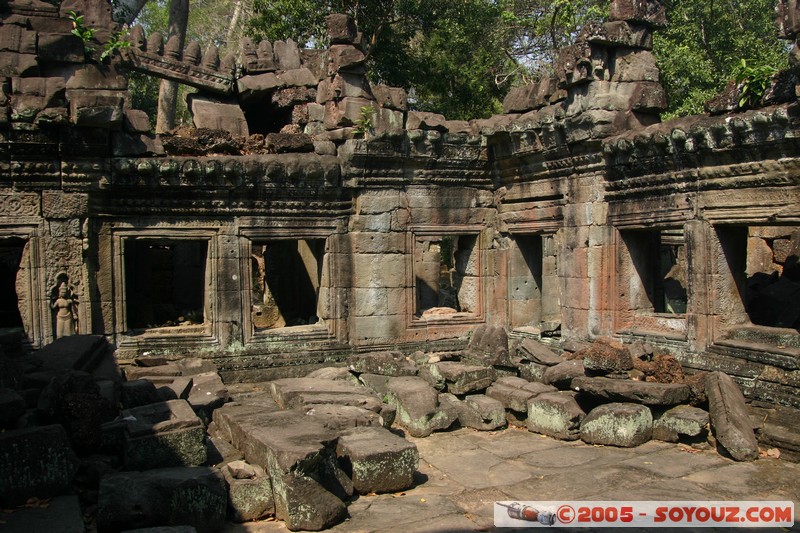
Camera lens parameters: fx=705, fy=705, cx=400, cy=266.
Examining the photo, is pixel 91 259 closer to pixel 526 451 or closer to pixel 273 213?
pixel 273 213

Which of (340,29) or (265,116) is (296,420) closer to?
(340,29)

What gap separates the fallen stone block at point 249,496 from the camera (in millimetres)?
5078

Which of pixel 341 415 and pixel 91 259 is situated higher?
pixel 91 259

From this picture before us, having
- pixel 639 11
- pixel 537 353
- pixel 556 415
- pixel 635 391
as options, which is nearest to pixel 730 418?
pixel 635 391

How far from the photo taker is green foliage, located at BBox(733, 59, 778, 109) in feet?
23.3

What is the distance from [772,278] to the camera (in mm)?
9914

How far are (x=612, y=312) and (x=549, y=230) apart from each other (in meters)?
1.54

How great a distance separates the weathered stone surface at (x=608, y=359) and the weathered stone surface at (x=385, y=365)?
215 centimetres

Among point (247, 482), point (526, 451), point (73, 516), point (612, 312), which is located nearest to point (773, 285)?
point (612, 312)

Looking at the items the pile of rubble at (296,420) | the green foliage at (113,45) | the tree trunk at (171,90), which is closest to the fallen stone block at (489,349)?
the pile of rubble at (296,420)

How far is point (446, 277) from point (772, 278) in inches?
374

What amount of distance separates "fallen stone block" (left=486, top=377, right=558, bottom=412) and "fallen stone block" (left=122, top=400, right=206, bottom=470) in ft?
11.8

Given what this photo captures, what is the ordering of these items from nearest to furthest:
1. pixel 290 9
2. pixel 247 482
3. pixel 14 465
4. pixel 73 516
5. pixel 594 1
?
pixel 73 516
pixel 14 465
pixel 247 482
pixel 290 9
pixel 594 1

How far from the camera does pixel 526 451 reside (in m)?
6.89
